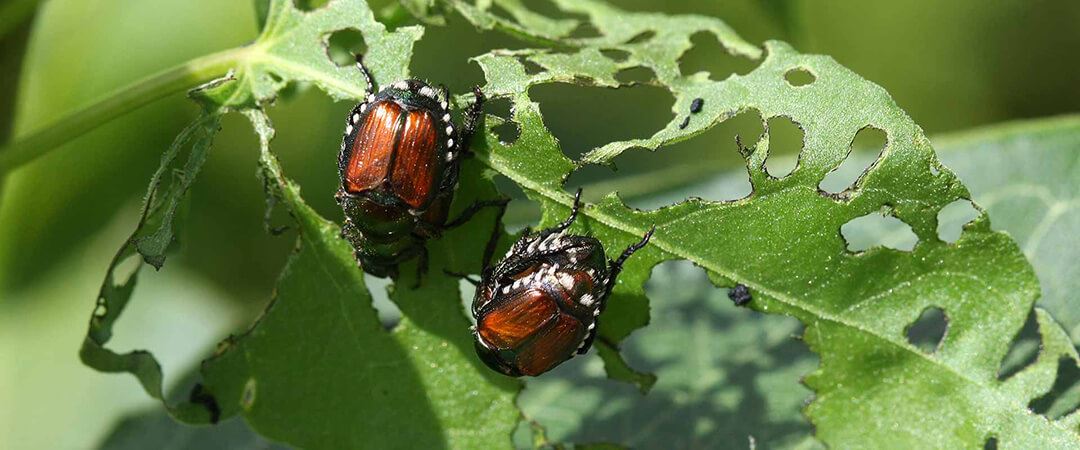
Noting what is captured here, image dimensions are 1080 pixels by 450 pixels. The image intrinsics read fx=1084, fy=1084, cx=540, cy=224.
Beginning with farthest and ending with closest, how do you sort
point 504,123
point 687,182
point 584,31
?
point 687,182
point 584,31
point 504,123

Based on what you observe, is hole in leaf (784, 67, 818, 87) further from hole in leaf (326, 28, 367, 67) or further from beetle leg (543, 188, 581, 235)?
hole in leaf (326, 28, 367, 67)

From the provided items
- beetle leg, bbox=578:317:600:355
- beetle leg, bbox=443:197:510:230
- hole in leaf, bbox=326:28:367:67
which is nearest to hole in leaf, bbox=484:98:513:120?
beetle leg, bbox=443:197:510:230

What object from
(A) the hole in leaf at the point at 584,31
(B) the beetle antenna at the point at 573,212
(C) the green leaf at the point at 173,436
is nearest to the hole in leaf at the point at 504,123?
(B) the beetle antenna at the point at 573,212

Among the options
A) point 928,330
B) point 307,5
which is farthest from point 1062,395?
point 307,5

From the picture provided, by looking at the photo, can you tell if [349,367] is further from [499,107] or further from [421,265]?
[499,107]

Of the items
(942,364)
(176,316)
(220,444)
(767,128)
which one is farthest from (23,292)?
(942,364)

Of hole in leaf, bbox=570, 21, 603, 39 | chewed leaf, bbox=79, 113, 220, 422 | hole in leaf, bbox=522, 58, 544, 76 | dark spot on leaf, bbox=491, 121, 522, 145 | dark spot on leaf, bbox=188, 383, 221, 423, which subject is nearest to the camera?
chewed leaf, bbox=79, 113, 220, 422
